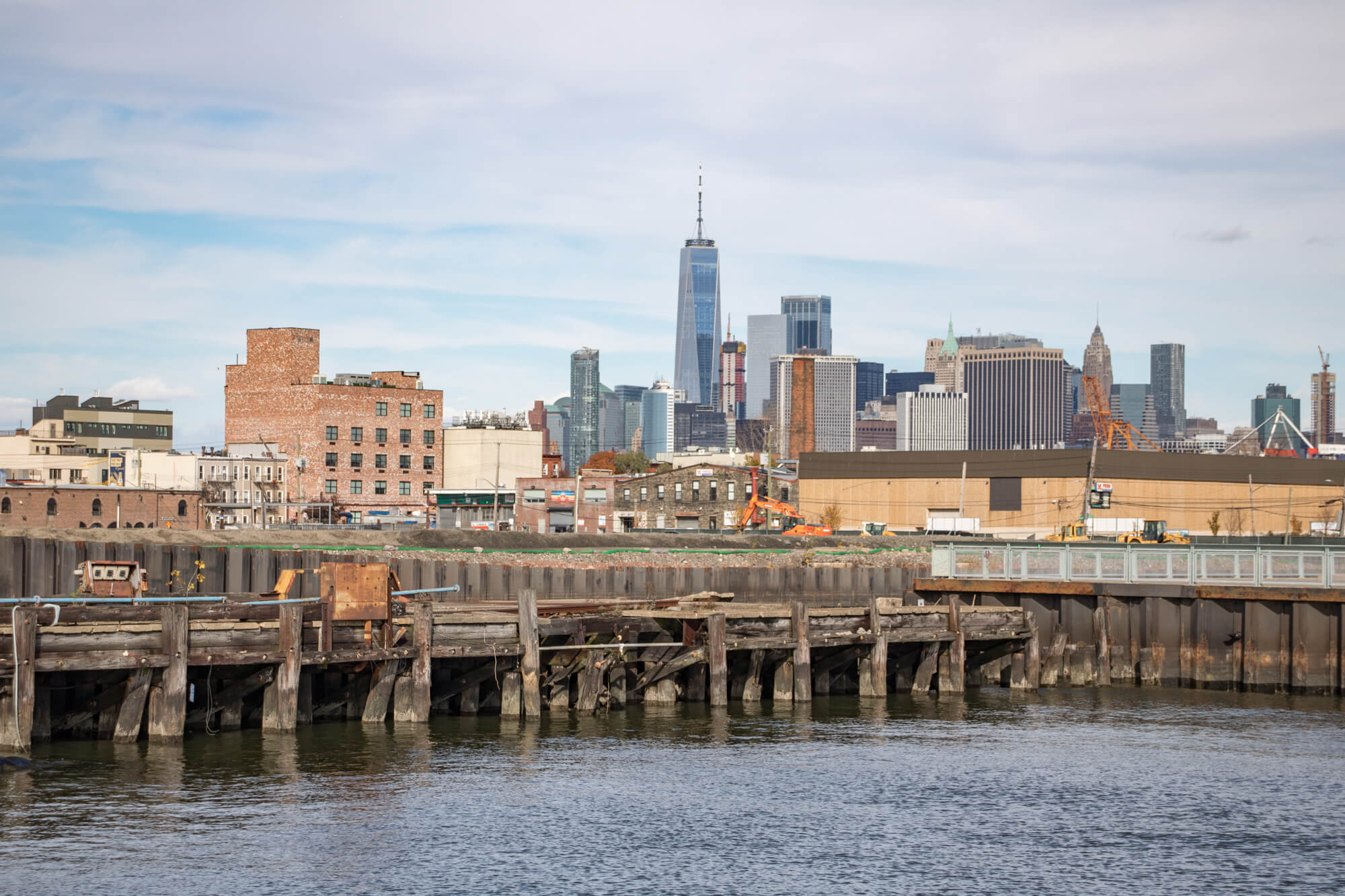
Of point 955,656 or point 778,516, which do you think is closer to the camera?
point 955,656

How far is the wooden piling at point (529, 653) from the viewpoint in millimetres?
35125

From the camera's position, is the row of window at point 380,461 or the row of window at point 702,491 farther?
the row of window at point 380,461

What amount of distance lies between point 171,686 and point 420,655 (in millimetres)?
5905

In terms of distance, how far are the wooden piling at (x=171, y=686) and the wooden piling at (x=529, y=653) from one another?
8193 mm

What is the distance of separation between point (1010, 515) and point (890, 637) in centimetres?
8141

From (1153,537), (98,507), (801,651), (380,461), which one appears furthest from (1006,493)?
(801,651)

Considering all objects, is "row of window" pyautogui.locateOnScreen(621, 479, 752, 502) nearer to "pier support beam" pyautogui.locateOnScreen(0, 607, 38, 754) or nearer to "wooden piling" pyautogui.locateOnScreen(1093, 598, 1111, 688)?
"wooden piling" pyautogui.locateOnScreen(1093, 598, 1111, 688)

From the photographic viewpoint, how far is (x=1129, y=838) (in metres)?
27.5

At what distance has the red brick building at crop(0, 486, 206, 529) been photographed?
10344 cm

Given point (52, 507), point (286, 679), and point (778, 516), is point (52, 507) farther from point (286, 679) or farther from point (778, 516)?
point (286, 679)

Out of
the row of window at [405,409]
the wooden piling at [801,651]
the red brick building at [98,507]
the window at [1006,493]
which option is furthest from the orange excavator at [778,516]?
the wooden piling at [801,651]

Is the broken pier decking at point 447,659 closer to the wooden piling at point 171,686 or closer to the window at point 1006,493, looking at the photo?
the wooden piling at point 171,686

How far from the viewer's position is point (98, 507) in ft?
354

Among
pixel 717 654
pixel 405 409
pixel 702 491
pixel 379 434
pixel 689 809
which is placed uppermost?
pixel 405 409
